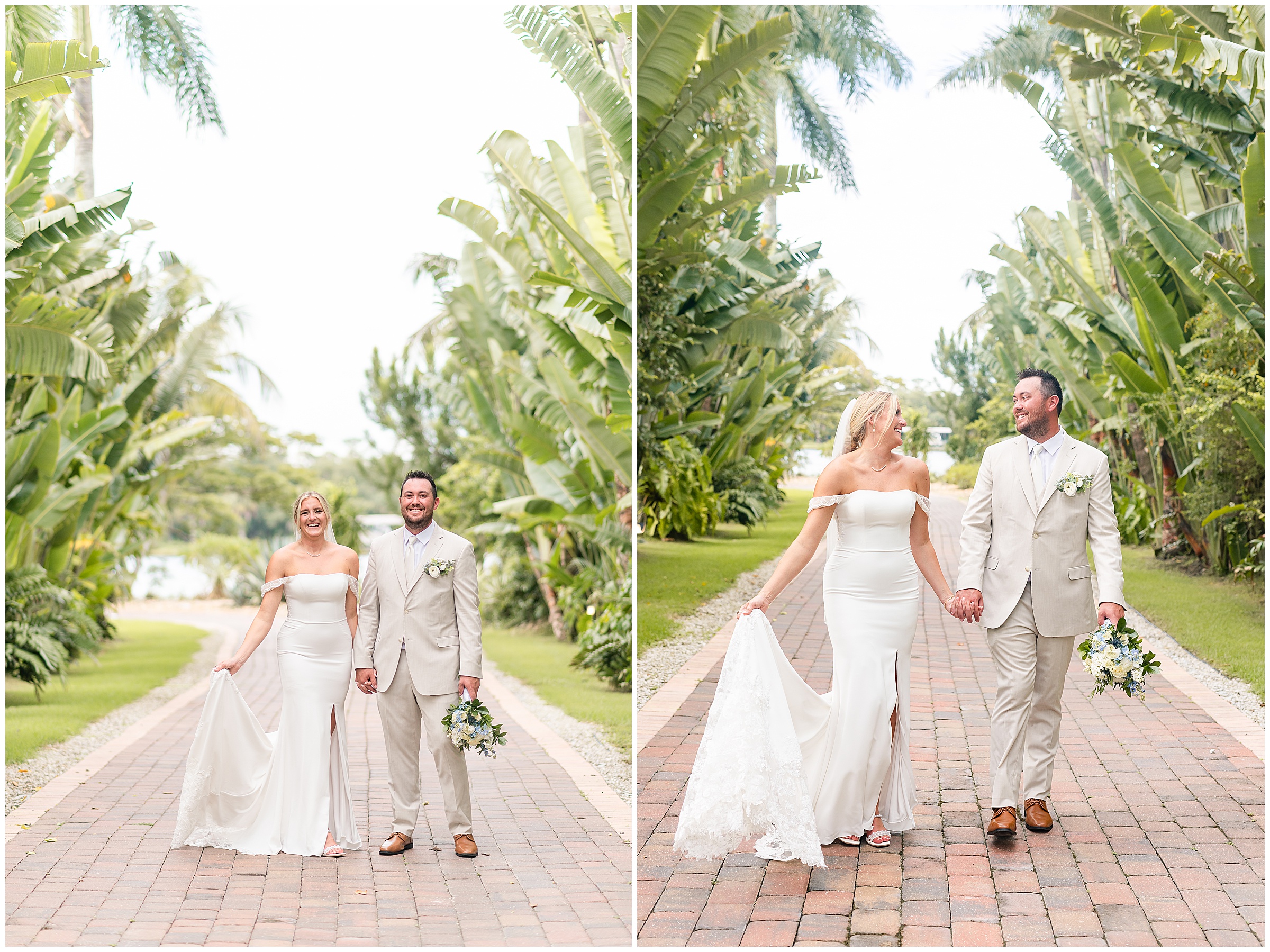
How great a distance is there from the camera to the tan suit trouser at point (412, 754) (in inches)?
184

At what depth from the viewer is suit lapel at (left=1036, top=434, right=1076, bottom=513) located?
4227mm

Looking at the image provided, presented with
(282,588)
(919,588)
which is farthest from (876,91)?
(282,588)

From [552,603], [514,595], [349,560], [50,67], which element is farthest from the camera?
[514,595]

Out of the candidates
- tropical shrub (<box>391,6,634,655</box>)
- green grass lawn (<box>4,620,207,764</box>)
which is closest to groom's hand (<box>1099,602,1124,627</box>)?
tropical shrub (<box>391,6,634,655</box>)

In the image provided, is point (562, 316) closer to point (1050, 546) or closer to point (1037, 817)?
point (1050, 546)

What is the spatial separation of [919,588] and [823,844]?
1.06 meters

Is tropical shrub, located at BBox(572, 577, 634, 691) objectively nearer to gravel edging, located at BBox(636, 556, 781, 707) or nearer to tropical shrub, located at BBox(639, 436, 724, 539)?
tropical shrub, located at BBox(639, 436, 724, 539)

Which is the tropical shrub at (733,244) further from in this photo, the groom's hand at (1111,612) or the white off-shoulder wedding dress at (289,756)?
the white off-shoulder wedding dress at (289,756)

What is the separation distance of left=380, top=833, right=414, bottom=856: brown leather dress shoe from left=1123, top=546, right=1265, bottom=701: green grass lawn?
4187 mm

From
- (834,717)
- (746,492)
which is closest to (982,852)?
(834,717)

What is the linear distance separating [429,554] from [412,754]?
908 millimetres

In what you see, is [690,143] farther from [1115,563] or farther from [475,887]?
[475,887]

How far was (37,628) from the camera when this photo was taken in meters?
9.58

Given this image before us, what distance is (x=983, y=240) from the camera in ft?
16.7
